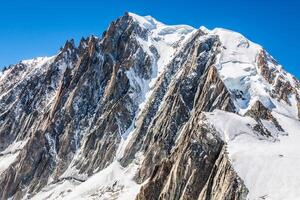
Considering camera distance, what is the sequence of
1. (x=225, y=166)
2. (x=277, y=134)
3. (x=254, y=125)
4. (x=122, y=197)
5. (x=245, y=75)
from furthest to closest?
1. (x=245, y=75)
2. (x=122, y=197)
3. (x=277, y=134)
4. (x=254, y=125)
5. (x=225, y=166)

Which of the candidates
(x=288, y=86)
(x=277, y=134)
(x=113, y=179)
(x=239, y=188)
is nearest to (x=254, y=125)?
(x=277, y=134)

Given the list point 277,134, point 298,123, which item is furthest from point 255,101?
point 277,134

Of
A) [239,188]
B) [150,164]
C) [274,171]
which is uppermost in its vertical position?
[150,164]

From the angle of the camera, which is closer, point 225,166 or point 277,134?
point 225,166

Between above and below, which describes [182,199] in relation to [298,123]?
below

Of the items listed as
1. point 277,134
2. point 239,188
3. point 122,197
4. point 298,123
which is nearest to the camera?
point 239,188

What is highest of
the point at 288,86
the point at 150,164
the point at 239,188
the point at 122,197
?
the point at 288,86

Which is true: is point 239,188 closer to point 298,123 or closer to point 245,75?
point 298,123

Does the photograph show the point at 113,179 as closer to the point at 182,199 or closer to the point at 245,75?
the point at 245,75

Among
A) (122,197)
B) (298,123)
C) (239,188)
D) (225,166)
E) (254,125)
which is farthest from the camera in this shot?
(122,197)
